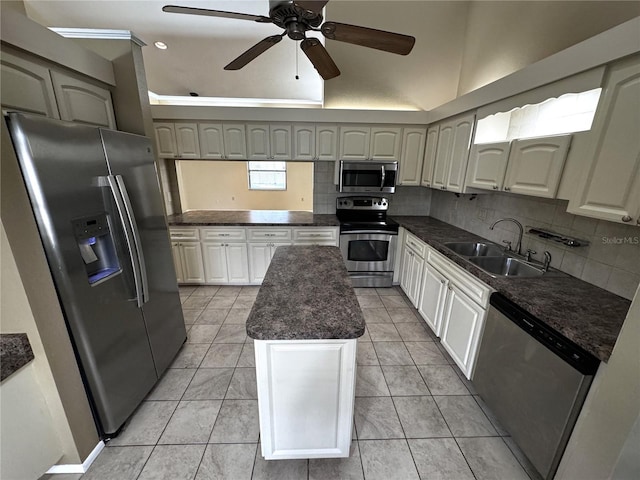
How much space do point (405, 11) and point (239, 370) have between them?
399 centimetres

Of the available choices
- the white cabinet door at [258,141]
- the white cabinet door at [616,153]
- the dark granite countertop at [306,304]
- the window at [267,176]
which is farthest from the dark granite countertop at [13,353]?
the window at [267,176]

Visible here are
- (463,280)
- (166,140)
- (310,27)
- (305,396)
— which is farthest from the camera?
(166,140)

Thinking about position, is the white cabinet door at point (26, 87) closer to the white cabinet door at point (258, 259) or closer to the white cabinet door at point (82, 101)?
the white cabinet door at point (82, 101)

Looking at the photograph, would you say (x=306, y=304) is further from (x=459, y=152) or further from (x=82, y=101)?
(x=459, y=152)

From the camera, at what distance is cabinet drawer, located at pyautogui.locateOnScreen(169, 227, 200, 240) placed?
3.24 meters

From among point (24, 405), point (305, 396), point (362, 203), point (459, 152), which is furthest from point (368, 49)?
point (24, 405)

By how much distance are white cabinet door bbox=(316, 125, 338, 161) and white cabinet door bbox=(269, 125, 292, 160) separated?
380mm

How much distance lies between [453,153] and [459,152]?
0.11 metres

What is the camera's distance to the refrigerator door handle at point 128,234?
55.4 inches

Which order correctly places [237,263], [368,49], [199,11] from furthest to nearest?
[237,263], [368,49], [199,11]

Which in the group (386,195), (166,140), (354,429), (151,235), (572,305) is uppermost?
(166,140)

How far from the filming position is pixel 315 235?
3381mm

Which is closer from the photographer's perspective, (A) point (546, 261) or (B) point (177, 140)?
(A) point (546, 261)

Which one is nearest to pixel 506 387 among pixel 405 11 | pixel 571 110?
pixel 571 110
